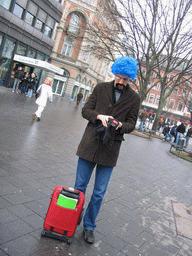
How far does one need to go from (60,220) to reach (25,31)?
22653 millimetres

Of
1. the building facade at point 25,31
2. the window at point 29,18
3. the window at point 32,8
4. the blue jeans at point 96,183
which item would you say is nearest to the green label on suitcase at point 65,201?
the blue jeans at point 96,183

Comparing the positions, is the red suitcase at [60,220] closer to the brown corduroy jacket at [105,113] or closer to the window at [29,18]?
the brown corduroy jacket at [105,113]

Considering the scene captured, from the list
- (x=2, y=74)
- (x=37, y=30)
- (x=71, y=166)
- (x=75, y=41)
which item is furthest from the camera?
(x=75, y=41)

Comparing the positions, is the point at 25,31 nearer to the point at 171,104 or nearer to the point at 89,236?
the point at 89,236

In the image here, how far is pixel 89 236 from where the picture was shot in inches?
119

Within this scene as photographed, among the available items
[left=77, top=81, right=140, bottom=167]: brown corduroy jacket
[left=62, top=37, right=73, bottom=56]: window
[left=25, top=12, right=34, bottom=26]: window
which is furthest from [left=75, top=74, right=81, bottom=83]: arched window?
[left=77, top=81, right=140, bottom=167]: brown corduroy jacket

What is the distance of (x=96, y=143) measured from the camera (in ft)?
9.77

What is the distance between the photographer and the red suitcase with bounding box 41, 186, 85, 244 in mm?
2789

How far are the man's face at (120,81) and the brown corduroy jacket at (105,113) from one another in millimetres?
65

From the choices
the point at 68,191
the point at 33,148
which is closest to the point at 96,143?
the point at 68,191

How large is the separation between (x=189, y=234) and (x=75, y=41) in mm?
40367

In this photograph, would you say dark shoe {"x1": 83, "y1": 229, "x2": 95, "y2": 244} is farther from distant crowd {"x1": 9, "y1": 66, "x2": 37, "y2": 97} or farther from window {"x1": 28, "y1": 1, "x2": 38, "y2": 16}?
window {"x1": 28, "y1": 1, "x2": 38, "y2": 16}

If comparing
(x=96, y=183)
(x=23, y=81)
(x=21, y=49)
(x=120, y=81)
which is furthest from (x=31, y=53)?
(x=96, y=183)

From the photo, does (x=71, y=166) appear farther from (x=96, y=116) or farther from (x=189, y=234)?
(x=96, y=116)
